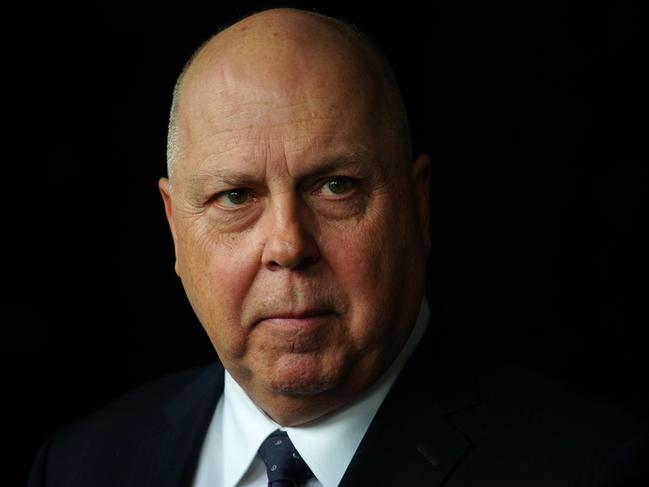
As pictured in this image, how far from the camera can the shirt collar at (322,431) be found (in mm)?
3045

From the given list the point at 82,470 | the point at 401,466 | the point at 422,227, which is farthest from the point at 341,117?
the point at 82,470

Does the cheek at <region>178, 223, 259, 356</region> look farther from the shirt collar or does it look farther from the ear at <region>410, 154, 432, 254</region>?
the ear at <region>410, 154, 432, 254</region>

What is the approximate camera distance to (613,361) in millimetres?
4223

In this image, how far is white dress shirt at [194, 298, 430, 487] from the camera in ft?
10.00

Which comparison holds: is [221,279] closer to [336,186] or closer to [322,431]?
[336,186]

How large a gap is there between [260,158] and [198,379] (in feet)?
3.26

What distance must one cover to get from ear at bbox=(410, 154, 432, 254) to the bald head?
0.07 meters

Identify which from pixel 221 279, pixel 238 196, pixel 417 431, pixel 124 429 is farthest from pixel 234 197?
pixel 124 429

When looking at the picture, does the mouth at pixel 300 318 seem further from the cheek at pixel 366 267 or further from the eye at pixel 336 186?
the eye at pixel 336 186

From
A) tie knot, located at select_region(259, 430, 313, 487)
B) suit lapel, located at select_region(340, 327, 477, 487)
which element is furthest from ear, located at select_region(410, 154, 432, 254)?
tie knot, located at select_region(259, 430, 313, 487)

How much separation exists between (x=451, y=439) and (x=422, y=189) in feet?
2.34

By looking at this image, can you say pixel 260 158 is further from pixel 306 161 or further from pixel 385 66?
pixel 385 66

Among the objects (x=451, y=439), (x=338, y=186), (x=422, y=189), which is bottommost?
(x=451, y=439)

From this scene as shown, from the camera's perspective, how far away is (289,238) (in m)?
2.82
